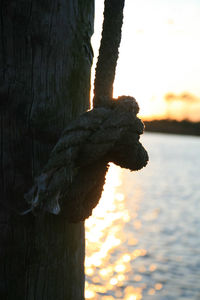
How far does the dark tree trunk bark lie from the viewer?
4.39ft

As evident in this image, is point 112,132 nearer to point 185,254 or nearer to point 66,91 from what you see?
point 66,91

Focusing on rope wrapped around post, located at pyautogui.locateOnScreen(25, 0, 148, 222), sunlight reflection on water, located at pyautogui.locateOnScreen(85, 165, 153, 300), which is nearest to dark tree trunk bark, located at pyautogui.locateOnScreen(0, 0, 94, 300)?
rope wrapped around post, located at pyautogui.locateOnScreen(25, 0, 148, 222)

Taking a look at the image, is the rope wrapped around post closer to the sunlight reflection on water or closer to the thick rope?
the thick rope

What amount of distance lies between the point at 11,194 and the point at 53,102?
0.35 meters

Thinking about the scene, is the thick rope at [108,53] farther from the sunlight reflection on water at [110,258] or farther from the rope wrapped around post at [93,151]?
the sunlight reflection on water at [110,258]

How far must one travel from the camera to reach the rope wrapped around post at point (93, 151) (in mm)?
1320

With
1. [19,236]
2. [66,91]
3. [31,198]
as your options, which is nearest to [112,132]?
[66,91]

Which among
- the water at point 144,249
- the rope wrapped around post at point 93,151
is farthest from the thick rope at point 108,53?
the water at point 144,249

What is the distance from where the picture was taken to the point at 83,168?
1.49 m

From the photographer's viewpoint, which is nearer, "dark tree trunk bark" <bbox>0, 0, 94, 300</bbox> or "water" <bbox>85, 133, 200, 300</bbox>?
"dark tree trunk bark" <bbox>0, 0, 94, 300</bbox>

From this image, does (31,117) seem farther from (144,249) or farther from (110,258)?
(144,249)

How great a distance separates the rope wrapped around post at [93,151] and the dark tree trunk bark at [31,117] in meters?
0.07

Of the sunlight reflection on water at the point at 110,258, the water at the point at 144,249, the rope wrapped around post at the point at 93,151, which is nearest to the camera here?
the rope wrapped around post at the point at 93,151

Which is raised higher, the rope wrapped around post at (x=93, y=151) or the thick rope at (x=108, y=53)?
the thick rope at (x=108, y=53)
